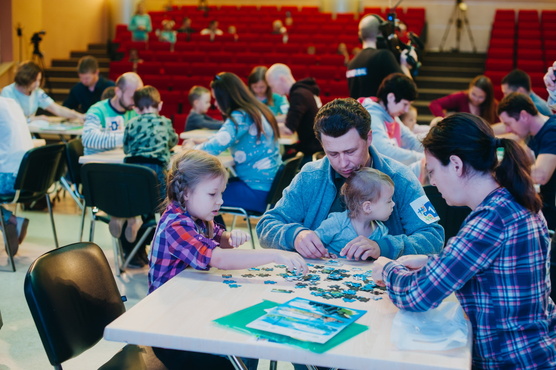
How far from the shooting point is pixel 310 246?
7.54 feet

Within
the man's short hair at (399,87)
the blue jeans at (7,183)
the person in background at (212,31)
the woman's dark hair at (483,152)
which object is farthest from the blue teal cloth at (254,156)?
the person in background at (212,31)

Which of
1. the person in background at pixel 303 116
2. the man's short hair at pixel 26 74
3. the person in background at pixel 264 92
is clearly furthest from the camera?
the person in background at pixel 264 92

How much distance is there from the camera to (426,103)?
467 inches

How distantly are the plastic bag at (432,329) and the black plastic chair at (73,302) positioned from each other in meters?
0.86

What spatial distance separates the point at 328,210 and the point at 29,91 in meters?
4.62

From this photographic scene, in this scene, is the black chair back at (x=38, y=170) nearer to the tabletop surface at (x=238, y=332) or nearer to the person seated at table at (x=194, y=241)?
the person seated at table at (x=194, y=241)

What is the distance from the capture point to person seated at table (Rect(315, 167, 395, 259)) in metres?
2.38

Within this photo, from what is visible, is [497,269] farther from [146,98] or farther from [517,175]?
[146,98]

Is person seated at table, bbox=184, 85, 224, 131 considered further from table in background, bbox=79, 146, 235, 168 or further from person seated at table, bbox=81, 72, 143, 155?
table in background, bbox=79, 146, 235, 168

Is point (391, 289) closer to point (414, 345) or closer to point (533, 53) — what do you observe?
Answer: point (414, 345)

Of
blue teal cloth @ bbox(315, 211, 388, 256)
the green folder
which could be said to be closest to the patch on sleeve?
blue teal cloth @ bbox(315, 211, 388, 256)

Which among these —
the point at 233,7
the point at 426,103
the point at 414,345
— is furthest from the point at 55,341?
the point at 233,7

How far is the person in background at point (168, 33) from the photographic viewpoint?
13742mm

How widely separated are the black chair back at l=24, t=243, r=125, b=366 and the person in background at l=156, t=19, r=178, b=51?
468 inches
